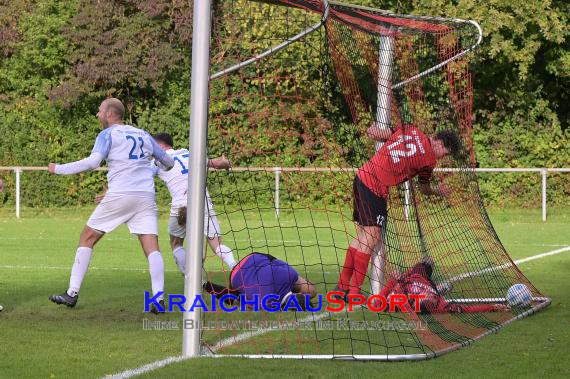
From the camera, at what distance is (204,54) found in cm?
769

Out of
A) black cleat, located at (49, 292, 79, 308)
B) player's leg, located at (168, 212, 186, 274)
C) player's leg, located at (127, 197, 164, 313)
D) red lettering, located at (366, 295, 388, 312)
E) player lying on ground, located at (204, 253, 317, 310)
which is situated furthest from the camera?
player's leg, located at (168, 212, 186, 274)

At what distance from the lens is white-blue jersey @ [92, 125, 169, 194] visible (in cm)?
996

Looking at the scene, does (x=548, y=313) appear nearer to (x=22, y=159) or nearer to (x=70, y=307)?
(x=70, y=307)

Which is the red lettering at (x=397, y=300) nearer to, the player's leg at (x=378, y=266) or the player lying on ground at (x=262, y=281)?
the player's leg at (x=378, y=266)

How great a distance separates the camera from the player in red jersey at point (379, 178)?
403 inches

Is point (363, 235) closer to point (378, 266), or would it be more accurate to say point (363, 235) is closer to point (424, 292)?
point (378, 266)

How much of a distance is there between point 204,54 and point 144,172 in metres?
2.72

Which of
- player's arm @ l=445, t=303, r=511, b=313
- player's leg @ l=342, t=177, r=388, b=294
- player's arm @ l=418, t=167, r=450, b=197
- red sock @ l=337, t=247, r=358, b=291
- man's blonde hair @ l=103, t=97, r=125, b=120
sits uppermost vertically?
man's blonde hair @ l=103, t=97, r=125, b=120

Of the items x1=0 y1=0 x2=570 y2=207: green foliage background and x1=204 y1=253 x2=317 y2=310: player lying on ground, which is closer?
x1=204 y1=253 x2=317 y2=310: player lying on ground

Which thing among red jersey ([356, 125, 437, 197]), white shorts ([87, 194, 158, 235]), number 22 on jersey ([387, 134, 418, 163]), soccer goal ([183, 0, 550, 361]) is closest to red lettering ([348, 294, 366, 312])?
soccer goal ([183, 0, 550, 361])

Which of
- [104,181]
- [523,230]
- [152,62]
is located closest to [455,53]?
[523,230]

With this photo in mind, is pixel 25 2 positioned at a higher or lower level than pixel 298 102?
higher

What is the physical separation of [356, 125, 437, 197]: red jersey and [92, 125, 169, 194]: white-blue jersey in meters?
1.92

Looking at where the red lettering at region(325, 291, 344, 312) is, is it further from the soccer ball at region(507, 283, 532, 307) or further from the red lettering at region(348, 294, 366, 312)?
the soccer ball at region(507, 283, 532, 307)
